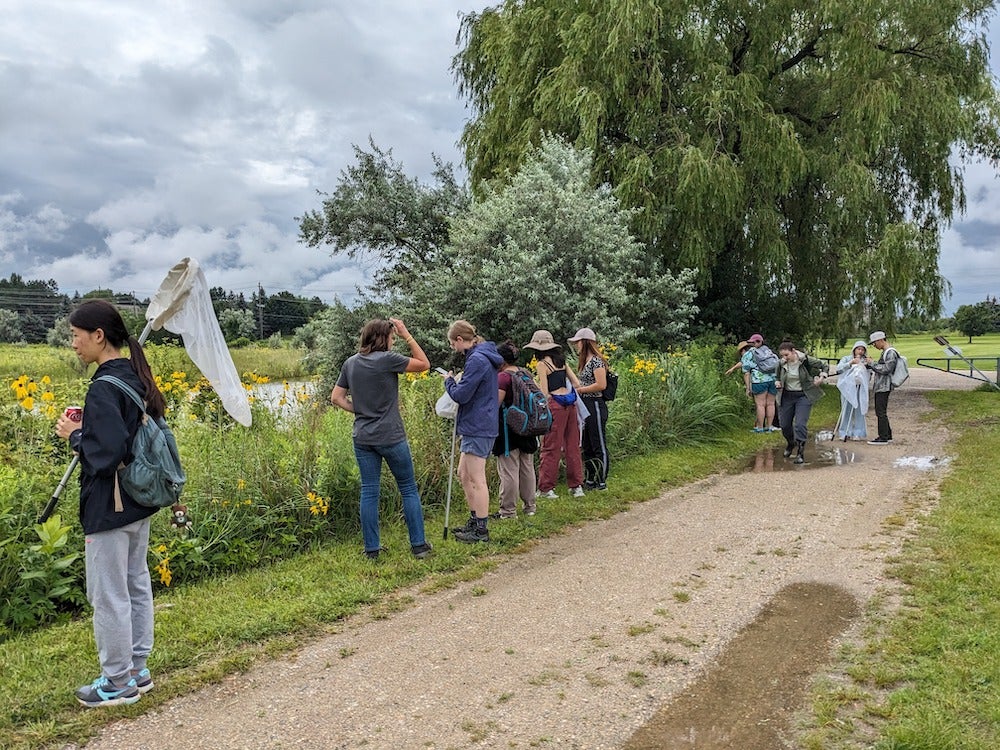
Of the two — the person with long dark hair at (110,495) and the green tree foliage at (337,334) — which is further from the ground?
the green tree foliage at (337,334)

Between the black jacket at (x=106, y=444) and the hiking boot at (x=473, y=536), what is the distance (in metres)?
3.07

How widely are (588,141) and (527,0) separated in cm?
470

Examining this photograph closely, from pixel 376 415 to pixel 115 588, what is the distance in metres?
2.27

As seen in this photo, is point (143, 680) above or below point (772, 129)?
below

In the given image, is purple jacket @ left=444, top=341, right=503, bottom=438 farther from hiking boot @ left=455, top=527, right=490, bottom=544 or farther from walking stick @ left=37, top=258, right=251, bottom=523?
walking stick @ left=37, top=258, right=251, bottom=523

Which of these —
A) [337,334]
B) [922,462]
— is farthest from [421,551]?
[337,334]

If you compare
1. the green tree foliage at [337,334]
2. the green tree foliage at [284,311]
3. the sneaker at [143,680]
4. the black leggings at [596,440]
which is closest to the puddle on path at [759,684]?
the sneaker at [143,680]

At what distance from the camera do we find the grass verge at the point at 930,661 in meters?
3.18

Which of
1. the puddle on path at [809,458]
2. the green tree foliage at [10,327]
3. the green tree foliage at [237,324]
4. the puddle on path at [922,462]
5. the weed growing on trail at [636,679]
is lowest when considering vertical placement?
the puddle on path at [922,462]

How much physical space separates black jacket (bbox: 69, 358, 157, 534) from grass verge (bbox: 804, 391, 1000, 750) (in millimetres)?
3190

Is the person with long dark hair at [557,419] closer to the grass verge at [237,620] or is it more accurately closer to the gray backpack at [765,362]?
the grass verge at [237,620]

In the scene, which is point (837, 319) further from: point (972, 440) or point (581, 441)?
point (581, 441)

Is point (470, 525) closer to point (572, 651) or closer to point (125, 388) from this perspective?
point (572, 651)

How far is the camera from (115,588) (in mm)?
3479
